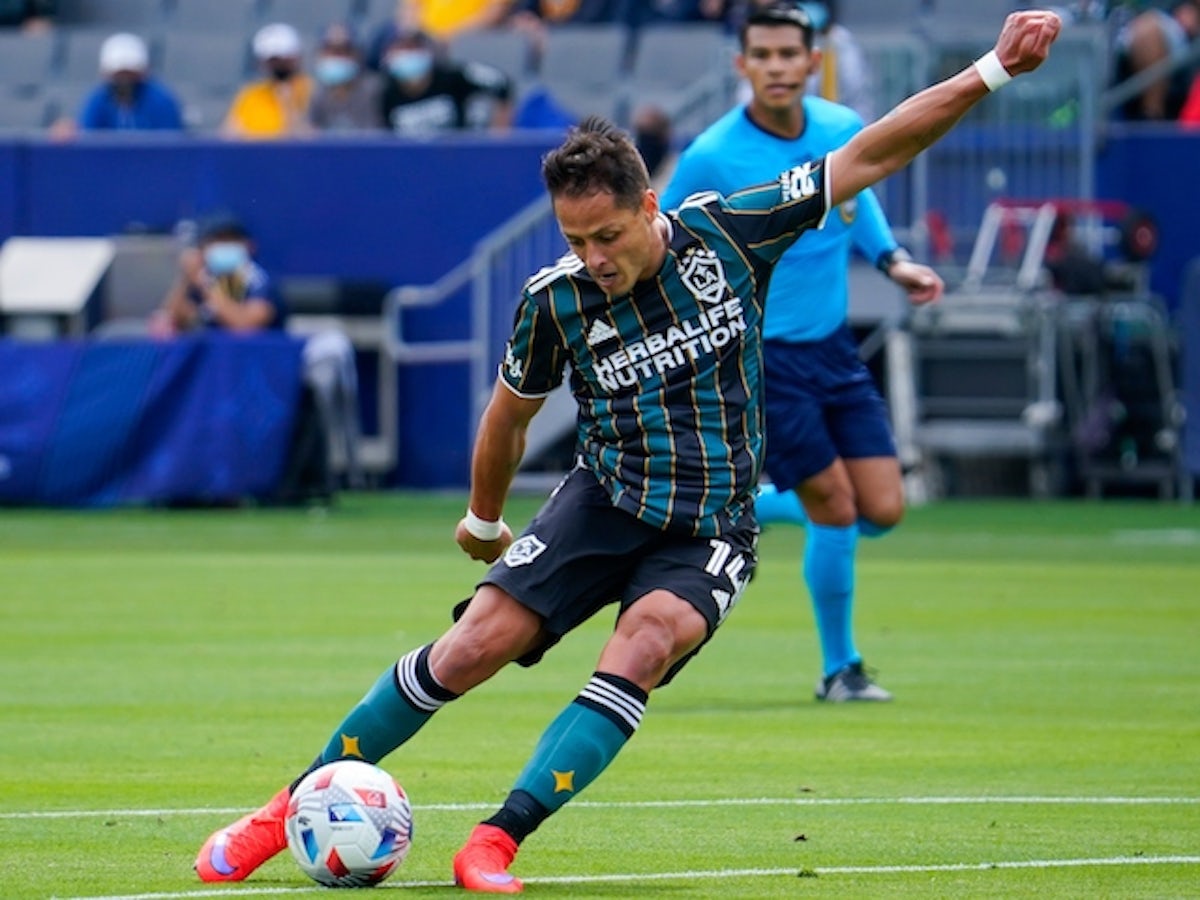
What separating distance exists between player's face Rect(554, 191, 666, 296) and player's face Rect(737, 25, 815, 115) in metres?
4.04

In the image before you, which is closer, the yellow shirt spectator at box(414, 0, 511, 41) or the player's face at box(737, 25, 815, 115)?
the player's face at box(737, 25, 815, 115)

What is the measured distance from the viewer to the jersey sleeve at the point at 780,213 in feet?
23.5

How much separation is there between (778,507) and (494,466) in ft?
15.5

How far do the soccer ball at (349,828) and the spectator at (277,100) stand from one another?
1953cm

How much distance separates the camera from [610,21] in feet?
91.5

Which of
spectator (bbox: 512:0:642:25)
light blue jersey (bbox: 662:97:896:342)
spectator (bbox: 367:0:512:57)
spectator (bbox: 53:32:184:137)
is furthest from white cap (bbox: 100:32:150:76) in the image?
light blue jersey (bbox: 662:97:896:342)

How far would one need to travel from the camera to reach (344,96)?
25.9 m

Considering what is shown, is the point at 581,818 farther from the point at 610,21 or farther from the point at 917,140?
the point at 610,21

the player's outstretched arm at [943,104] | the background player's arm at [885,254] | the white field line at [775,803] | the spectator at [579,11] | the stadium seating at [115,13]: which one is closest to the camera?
the player's outstretched arm at [943,104]

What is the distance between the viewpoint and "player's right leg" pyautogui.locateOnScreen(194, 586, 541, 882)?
6.83m

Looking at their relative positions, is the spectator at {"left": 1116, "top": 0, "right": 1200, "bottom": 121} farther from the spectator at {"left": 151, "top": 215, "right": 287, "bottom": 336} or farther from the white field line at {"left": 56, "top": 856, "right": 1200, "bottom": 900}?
the white field line at {"left": 56, "top": 856, "right": 1200, "bottom": 900}

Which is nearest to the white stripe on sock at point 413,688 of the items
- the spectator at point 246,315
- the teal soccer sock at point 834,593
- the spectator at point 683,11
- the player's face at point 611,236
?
the player's face at point 611,236

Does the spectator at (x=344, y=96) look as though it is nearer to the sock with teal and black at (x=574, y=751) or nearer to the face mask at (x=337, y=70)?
the face mask at (x=337, y=70)

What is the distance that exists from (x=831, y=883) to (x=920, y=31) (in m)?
19.4
